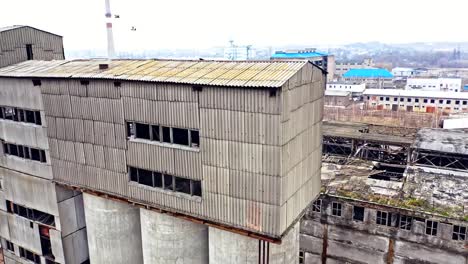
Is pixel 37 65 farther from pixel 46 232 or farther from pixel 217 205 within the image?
pixel 217 205

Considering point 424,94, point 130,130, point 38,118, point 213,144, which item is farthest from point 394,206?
point 424,94

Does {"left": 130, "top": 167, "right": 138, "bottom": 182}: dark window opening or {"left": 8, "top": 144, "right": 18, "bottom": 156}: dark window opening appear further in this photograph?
{"left": 8, "top": 144, "right": 18, "bottom": 156}: dark window opening

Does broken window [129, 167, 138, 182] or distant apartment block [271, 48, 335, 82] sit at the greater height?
distant apartment block [271, 48, 335, 82]

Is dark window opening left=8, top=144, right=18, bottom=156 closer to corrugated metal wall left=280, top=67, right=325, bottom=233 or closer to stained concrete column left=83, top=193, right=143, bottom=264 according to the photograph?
stained concrete column left=83, top=193, right=143, bottom=264

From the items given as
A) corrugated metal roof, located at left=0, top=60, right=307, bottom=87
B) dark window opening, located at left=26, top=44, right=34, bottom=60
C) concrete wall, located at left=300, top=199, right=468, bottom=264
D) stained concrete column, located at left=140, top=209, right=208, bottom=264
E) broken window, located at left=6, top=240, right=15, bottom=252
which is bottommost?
broken window, located at left=6, top=240, right=15, bottom=252

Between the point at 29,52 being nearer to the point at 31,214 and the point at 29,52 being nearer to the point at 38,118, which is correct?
the point at 38,118

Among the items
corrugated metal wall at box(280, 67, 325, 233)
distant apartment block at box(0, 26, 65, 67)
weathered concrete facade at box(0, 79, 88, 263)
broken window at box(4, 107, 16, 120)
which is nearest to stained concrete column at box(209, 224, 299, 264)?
corrugated metal wall at box(280, 67, 325, 233)

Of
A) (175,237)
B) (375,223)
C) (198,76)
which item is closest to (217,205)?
(175,237)
